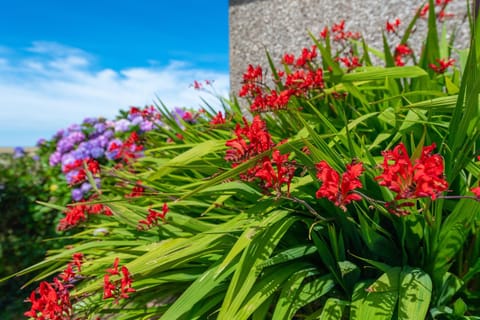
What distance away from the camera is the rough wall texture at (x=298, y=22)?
3859 mm

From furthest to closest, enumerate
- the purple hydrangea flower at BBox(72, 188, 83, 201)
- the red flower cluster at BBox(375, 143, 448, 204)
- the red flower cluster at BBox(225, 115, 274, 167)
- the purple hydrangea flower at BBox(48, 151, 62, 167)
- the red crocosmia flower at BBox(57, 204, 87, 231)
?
the purple hydrangea flower at BBox(48, 151, 62, 167)
the purple hydrangea flower at BBox(72, 188, 83, 201)
the red crocosmia flower at BBox(57, 204, 87, 231)
the red flower cluster at BBox(225, 115, 274, 167)
the red flower cluster at BBox(375, 143, 448, 204)

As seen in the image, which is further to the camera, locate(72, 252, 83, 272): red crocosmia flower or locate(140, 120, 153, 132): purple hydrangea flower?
locate(140, 120, 153, 132): purple hydrangea flower

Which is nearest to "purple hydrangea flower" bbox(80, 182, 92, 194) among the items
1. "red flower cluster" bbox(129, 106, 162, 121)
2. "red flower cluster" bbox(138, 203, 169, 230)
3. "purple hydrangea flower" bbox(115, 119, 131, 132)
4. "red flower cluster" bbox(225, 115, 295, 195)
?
"purple hydrangea flower" bbox(115, 119, 131, 132)

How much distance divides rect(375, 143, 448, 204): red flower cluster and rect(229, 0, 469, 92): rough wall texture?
299cm

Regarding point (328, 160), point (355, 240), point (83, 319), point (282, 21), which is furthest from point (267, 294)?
point (282, 21)

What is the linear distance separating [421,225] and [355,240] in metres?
0.21

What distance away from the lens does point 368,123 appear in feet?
6.57

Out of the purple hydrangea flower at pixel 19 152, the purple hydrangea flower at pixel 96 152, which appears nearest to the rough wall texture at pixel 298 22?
the purple hydrangea flower at pixel 96 152

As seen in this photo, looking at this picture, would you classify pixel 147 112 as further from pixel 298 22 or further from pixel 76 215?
pixel 298 22

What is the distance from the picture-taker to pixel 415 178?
0.83 m

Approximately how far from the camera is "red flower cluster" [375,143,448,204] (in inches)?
32.5

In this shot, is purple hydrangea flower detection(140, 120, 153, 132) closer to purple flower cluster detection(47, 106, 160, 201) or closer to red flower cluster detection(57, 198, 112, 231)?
purple flower cluster detection(47, 106, 160, 201)

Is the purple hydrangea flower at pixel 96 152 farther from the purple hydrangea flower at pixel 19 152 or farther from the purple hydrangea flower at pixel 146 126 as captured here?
the purple hydrangea flower at pixel 19 152

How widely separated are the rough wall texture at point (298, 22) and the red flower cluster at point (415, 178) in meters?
2.99
